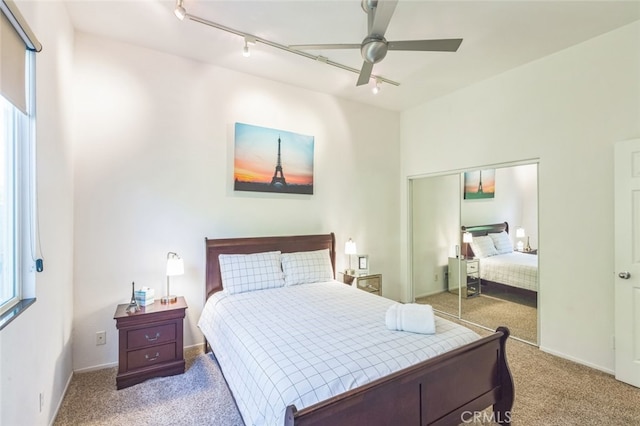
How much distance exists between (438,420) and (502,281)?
2.65m

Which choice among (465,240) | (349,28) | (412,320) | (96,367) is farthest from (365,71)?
(96,367)

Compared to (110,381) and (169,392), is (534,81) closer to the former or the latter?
(169,392)

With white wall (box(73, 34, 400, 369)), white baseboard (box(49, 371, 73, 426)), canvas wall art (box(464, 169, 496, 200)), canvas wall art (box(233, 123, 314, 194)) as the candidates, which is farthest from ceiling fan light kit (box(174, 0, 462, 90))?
white baseboard (box(49, 371, 73, 426))

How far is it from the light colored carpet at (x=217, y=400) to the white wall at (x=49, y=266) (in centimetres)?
21

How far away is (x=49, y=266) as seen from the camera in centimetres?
201

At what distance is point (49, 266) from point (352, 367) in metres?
2.16

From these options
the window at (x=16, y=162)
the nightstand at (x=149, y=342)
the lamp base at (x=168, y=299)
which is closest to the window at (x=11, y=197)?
the window at (x=16, y=162)

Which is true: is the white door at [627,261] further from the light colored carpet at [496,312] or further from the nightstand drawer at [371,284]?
the nightstand drawer at [371,284]

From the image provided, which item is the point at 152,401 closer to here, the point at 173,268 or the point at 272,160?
the point at 173,268

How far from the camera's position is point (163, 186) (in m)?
3.08

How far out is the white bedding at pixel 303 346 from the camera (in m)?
1.44

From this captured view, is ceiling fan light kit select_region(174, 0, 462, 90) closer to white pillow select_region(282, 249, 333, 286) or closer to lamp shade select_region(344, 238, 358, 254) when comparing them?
white pillow select_region(282, 249, 333, 286)

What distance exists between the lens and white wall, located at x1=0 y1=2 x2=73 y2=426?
4.83 ft

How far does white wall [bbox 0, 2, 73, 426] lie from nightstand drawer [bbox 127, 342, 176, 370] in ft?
1.56
